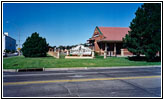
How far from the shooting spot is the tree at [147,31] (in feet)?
63.0

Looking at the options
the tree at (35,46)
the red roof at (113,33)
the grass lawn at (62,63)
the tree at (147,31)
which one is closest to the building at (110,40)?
the red roof at (113,33)

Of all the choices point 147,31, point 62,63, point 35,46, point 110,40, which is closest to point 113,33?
point 110,40

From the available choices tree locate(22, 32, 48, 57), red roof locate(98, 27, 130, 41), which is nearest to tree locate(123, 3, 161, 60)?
red roof locate(98, 27, 130, 41)

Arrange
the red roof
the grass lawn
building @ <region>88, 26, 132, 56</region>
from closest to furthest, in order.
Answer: the grass lawn < building @ <region>88, 26, 132, 56</region> < the red roof

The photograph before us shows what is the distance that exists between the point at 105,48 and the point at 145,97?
24.8 metres

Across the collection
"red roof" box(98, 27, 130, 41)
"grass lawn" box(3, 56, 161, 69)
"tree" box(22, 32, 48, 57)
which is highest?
"red roof" box(98, 27, 130, 41)

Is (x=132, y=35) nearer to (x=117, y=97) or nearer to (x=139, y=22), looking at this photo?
(x=139, y=22)

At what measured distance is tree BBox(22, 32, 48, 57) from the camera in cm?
2991

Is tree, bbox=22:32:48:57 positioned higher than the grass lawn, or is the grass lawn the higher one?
tree, bbox=22:32:48:57

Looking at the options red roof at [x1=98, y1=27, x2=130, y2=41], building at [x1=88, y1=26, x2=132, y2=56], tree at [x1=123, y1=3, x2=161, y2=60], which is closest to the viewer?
tree at [x1=123, y1=3, x2=161, y2=60]

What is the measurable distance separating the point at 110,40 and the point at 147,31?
33.9 ft

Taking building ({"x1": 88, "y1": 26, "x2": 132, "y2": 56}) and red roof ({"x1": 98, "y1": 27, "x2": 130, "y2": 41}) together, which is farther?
red roof ({"x1": 98, "y1": 27, "x2": 130, "y2": 41})

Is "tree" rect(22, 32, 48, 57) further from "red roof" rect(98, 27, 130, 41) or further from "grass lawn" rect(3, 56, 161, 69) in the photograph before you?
"red roof" rect(98, 27, 130, 41)

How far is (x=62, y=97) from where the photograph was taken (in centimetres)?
544
